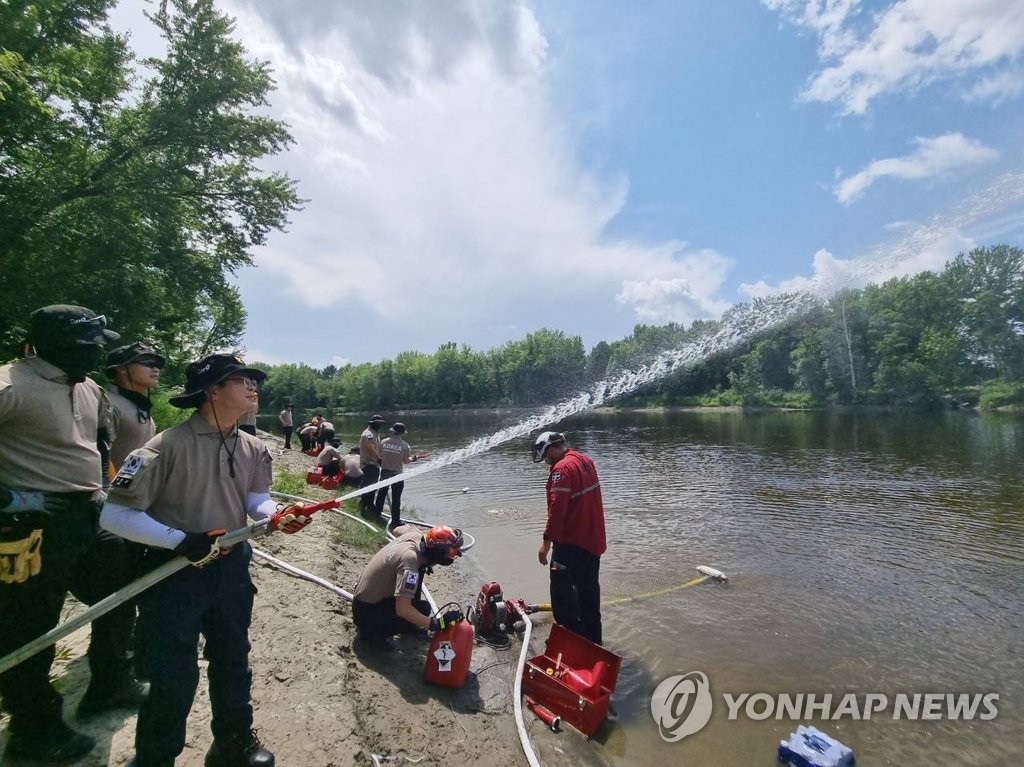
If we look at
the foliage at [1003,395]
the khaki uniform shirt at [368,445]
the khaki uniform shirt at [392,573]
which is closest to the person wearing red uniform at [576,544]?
the khaki uniform shirt at [392,573]

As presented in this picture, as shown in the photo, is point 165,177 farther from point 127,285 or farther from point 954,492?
point 954,492

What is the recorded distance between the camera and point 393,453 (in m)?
12.2

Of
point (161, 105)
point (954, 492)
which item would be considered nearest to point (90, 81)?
point (161, 105)

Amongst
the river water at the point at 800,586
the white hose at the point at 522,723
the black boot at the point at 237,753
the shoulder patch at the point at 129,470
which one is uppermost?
the shoulder patch at the point at 129,470

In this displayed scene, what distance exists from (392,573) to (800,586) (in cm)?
760

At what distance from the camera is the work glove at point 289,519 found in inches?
127

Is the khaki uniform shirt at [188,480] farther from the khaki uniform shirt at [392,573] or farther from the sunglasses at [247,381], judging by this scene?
the khaki uniform shirt at [392,573]

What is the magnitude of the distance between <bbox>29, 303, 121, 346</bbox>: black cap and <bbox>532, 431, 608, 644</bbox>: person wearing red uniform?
4.66m

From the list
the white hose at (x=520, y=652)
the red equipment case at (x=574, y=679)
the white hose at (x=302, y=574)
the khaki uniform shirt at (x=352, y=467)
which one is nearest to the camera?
the white hose at (x=520, y=652)

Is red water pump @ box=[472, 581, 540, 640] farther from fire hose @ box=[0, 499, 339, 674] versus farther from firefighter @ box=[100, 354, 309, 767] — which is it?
fire hose @ box=[0, 499, 339, 674]

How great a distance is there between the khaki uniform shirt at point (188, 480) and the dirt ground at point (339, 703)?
1687 millimetres

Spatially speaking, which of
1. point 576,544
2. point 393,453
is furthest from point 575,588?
point 393,453

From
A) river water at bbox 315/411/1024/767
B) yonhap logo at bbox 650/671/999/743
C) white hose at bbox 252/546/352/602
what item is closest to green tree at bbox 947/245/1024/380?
river water at bbox 315/411/1024/767

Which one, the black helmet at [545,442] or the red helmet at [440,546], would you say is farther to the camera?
the black helmet at [545,442]
